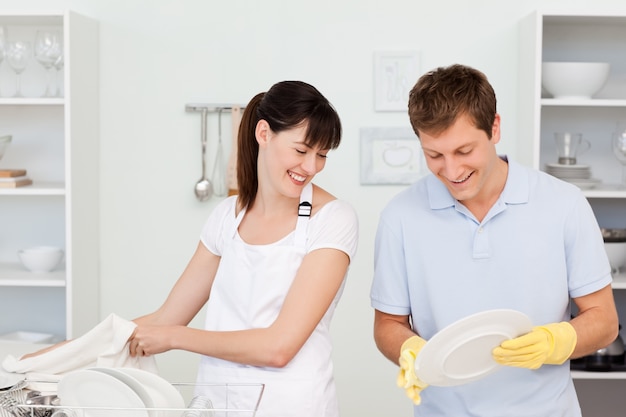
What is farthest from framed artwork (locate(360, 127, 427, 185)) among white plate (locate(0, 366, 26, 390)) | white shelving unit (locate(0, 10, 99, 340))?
white plate (locate(0, 366, 26, 390))

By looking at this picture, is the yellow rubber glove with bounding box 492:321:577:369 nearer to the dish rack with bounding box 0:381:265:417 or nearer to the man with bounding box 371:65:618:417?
the man with bounding box 371:65:618:417

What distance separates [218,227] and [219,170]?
133cm

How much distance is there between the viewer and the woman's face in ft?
6.03

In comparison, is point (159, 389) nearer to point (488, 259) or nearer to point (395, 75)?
point (488, 259)

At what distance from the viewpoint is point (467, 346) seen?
153 centimetres

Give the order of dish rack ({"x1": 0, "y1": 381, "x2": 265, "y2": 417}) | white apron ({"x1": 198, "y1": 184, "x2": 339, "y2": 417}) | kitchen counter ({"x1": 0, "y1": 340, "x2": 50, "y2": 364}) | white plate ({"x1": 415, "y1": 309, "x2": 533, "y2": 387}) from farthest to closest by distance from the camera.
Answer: kitchen counter ({"x1": 0, "y1": 340, "x2": 50, "y2": 364}) < white apron ({"x1": 198, "y1": 184, "x2": 339, "y2": 417}) < white plate ({"x1": 415, "y1": 309, "x2": 533, "y2": 387}) < dish rack ({"x1": 0, "y1": 381, "x2": 265, "y2": 417})

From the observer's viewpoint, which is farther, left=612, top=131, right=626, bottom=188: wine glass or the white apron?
left=612, top=131, right=626, bottom=188: wine glass

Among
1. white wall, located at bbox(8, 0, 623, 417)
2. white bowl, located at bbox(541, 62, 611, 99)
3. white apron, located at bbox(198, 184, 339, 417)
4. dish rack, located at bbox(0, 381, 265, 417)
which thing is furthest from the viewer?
white wall, located at bbox(8, 0, 623, 417)

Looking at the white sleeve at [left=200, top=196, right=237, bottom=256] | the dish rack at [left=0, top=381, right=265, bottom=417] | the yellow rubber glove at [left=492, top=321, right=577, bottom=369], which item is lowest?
the dish rack at [left=0, top=381, right=265, bottom=417]

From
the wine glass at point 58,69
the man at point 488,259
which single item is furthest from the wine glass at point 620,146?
the wine glass at point 58,69

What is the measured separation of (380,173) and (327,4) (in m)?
0.66

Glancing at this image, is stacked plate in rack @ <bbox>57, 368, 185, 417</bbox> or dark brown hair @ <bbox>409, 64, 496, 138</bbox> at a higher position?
dark brown hair @ <bbox>409, 64, 496, 138</bbox>

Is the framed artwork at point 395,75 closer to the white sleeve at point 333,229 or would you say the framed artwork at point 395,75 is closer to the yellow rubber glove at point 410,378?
the white sleeve at point 333,229

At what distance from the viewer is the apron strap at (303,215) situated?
184 cm
